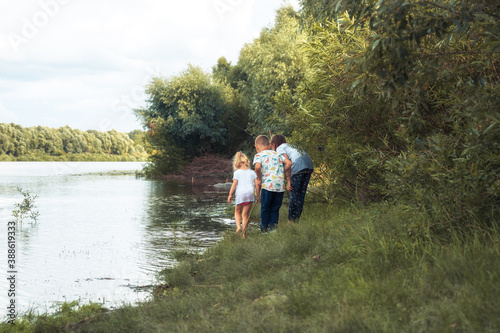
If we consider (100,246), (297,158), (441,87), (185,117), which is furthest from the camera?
(185,117)

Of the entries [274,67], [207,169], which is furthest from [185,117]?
[274,67]

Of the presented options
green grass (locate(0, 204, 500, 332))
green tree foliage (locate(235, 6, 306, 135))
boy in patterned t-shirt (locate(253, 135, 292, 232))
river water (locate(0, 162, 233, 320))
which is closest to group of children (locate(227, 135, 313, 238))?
boy in patterned t-shirt (locate(253, 135, 292, 232))

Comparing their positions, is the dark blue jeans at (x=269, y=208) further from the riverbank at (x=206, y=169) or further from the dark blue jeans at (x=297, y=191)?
the riverbank at (x=206, y=169)

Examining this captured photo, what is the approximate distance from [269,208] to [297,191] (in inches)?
31.4

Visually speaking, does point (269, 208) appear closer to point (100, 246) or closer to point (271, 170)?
point (271, 170)

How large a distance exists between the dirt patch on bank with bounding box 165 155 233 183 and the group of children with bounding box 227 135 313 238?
29.1 metres

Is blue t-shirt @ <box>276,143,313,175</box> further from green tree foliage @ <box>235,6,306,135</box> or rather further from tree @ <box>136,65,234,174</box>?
tree @ <box>136,65,234,174</box>

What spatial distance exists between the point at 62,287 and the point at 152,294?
177cm

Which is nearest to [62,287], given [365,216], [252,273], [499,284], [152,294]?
[152,294]

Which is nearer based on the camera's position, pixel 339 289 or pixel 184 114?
pixel 339 289

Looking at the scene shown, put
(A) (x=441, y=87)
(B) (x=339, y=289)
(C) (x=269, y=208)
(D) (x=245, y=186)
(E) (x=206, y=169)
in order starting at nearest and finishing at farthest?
(B) (x=339, y=289) < (A) (x=441, y=87) < (C) (x=269, y=208) < (D) (x=245, y=186) < (E) (x=206, y=169)

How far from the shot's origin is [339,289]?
4.51 m

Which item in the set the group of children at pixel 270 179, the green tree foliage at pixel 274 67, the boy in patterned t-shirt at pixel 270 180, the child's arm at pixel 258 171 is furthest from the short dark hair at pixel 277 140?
the green tree foliage at pixel 274 67

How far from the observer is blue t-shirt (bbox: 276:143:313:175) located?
30.4ft
